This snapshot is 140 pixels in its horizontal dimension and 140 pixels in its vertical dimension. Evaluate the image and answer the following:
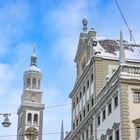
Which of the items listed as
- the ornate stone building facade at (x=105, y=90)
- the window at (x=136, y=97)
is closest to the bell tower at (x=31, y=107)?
the ornate stone building facade at (x=105, y=90)

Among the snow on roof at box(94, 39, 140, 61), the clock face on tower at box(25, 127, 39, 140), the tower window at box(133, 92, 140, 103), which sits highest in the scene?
the clock face on tower at box(25, 127, 39, 140)

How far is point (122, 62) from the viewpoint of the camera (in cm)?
5609

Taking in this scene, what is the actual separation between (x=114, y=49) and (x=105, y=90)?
9325mm

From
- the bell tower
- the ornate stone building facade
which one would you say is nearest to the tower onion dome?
the bell tower

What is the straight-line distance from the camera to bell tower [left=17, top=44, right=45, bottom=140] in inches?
6390

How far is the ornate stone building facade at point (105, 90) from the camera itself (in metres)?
54.1

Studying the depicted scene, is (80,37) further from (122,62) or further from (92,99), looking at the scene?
(122,62)

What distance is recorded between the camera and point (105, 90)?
2379 inches

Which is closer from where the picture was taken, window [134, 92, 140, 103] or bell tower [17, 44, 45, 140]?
window [134, 92, 140, 103]

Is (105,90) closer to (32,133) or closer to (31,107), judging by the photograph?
(32,133)

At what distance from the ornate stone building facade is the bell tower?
83.3 m

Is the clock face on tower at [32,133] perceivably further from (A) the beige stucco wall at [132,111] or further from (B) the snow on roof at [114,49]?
(A) the beige stucco wall at [132,111]

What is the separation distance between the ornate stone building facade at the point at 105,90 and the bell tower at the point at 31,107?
273ft

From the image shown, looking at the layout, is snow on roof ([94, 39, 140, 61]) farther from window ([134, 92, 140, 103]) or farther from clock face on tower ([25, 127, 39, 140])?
clock face on tower ([25, 127, 39, 140])
